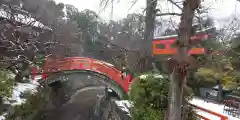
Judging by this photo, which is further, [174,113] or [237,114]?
[237,114]

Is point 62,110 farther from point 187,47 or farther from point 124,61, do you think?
point 187,47

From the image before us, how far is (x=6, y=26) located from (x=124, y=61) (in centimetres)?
736

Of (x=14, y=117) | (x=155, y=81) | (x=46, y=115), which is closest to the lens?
(x=155, y=81)

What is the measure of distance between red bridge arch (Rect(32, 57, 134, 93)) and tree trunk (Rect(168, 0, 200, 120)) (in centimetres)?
1189

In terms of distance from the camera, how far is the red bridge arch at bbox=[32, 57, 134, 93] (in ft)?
57.9

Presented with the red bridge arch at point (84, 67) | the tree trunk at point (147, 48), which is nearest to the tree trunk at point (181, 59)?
the tree trunk at point (147, 48)

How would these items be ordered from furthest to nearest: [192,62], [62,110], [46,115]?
1. [62,110]
2. [46,115]
3. [192,62]

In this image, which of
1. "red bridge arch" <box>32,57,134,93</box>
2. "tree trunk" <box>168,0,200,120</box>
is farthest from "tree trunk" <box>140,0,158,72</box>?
"tree trunk" <box>168,0,200,120</box>

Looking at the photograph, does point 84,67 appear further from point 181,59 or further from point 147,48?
point 181,59

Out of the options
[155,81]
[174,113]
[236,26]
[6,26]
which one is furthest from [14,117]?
[236,26]

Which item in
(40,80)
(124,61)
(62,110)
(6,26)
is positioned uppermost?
(6,26)

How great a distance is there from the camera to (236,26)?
2798 centimetres

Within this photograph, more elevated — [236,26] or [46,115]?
[236,26]

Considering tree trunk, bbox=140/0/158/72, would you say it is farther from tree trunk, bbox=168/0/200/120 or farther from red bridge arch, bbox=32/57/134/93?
tree trunk, bbox=168/0/200/120
